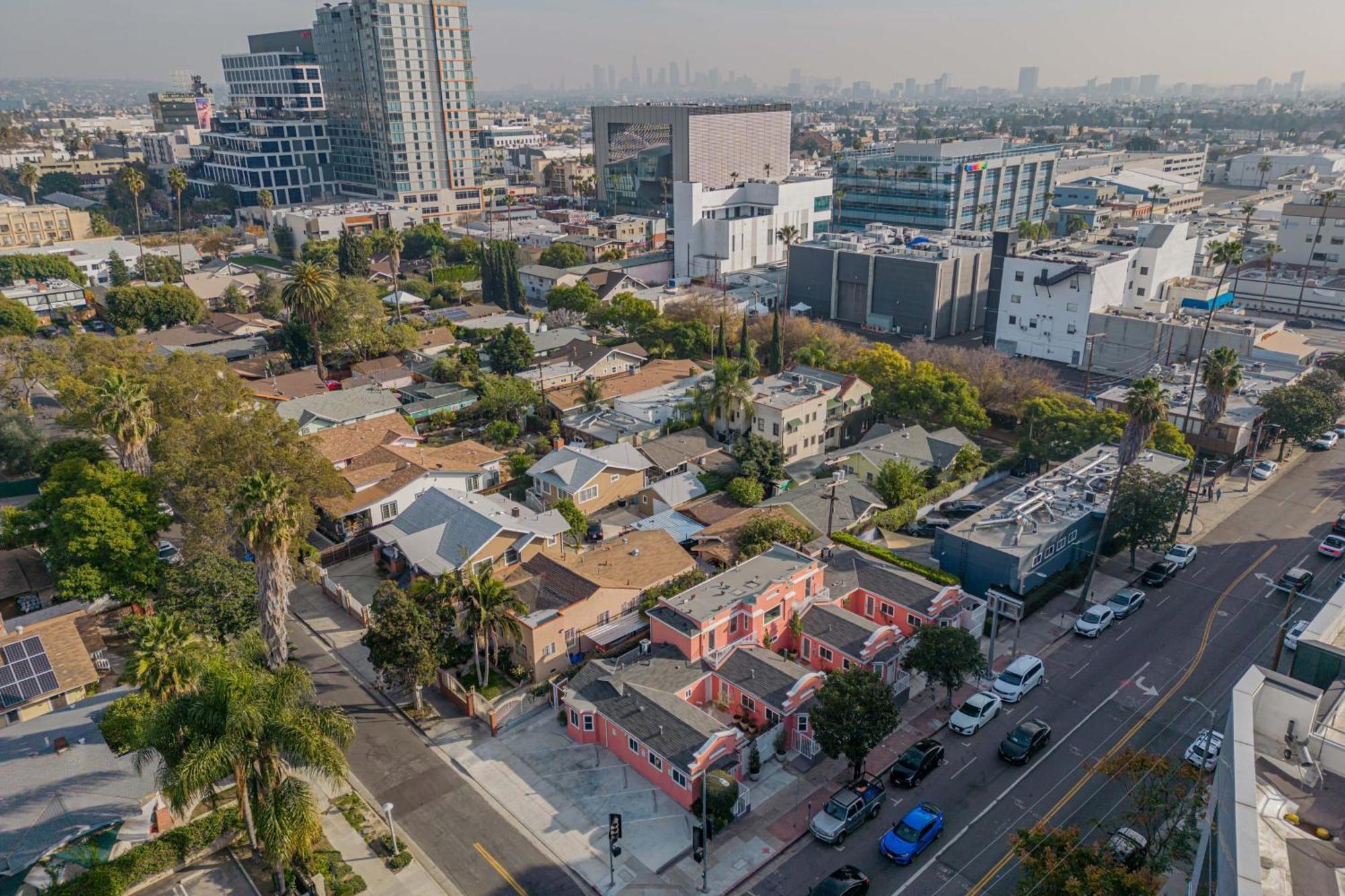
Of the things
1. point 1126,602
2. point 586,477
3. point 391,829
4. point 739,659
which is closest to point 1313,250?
point 1126,602

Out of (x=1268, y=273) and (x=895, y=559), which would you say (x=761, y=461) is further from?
(x=1268, y=273)

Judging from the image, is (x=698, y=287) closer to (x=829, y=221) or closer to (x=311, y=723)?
(x=829, y=221)

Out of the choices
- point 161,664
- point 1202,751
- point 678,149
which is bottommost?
point 1202,751

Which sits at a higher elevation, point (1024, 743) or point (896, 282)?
point (896, 282)

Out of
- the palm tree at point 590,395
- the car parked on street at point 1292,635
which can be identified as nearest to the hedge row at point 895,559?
the car parked on street at point 1292,635

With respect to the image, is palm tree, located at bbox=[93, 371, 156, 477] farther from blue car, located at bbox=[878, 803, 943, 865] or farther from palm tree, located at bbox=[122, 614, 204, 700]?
blue car, located at bbox=[878, 803, 943, 865]

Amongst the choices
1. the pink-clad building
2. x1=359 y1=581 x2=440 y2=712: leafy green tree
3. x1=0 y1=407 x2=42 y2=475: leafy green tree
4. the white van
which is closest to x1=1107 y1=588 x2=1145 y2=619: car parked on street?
the white van

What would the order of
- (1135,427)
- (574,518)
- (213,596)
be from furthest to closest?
1. (574,518)
2. (1135,427)
3. (213,596)
